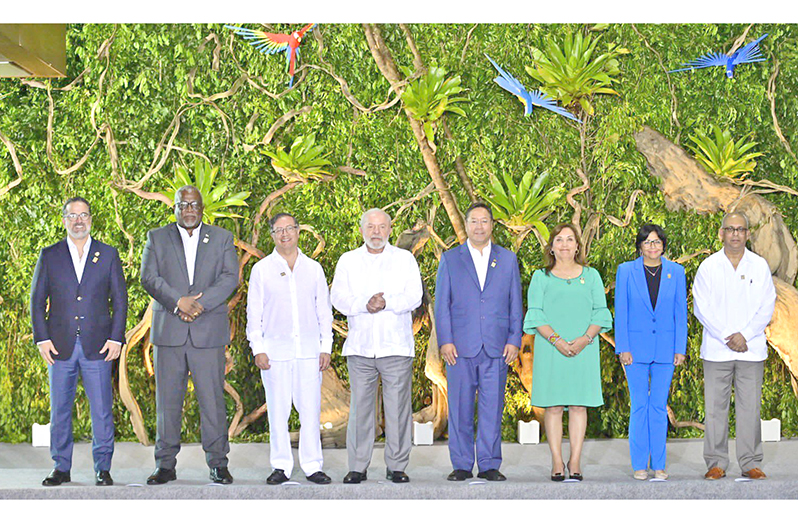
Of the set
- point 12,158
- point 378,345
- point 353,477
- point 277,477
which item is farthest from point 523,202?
point 12,158

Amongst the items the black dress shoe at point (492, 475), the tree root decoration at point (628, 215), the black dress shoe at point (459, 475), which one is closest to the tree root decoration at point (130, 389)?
the black dress shoe at point (459, 475)

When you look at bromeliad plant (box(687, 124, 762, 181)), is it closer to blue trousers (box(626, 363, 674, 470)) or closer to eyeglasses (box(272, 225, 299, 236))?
blue trousers (box(626, 363, 674, 470))

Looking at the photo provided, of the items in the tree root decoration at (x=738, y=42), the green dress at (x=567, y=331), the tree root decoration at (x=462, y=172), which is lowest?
the green dress at (x=567, y=331)

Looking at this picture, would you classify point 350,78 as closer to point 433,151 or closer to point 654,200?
point 433,151

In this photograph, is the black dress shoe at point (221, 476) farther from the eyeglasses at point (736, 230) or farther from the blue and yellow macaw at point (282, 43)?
the eyeglasses at point (736, 230)

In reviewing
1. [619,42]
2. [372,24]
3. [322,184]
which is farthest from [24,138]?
[619,42]

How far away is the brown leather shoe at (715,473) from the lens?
199 inches

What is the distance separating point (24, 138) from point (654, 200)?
4.48 m

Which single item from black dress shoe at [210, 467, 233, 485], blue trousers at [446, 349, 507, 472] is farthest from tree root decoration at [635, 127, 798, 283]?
black dress shoe at [210, 467, 233, 485]

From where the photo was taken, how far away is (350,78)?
6.18 m

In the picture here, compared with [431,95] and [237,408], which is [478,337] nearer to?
[431,95]

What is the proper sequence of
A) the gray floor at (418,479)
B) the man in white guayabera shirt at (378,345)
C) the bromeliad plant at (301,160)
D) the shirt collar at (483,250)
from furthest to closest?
the bromeliad plant at (301,160) < the shirt collar at (483,250) < the man in white guayabera shirt at (378,345) < the gray floor at (418,479)

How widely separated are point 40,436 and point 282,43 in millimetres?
3208

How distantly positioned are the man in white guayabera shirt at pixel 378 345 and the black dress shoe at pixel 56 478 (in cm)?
160
